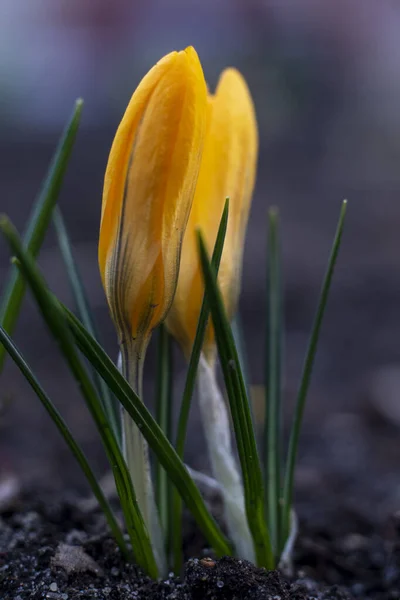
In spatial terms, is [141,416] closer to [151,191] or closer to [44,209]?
[151,191]

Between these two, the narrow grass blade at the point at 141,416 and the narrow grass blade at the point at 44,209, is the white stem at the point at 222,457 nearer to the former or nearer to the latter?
the narrow grass blade at the point at 141,416

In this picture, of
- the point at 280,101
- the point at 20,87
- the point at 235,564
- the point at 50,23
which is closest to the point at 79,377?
the point at 235,564

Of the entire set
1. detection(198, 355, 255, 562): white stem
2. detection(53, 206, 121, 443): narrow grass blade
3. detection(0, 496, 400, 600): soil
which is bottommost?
detection(0, 496, 400, 600): soil

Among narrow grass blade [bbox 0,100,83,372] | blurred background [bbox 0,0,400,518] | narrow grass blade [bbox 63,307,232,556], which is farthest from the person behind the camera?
blurred background [bbox 0,0,400,518]

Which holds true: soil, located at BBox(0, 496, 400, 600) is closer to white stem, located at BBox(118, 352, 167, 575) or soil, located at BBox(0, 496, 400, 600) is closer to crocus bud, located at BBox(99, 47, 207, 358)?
white stem, located at BBox(118, 352, 167, 575)

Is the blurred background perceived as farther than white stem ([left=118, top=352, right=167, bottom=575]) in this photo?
Yes

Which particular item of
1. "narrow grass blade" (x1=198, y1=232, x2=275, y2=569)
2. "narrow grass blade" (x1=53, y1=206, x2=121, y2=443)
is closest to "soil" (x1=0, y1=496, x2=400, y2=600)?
"narrow grass blade" (x1=198, y1=232, x2=275, y2=569)

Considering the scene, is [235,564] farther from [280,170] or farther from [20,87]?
[20,87]
